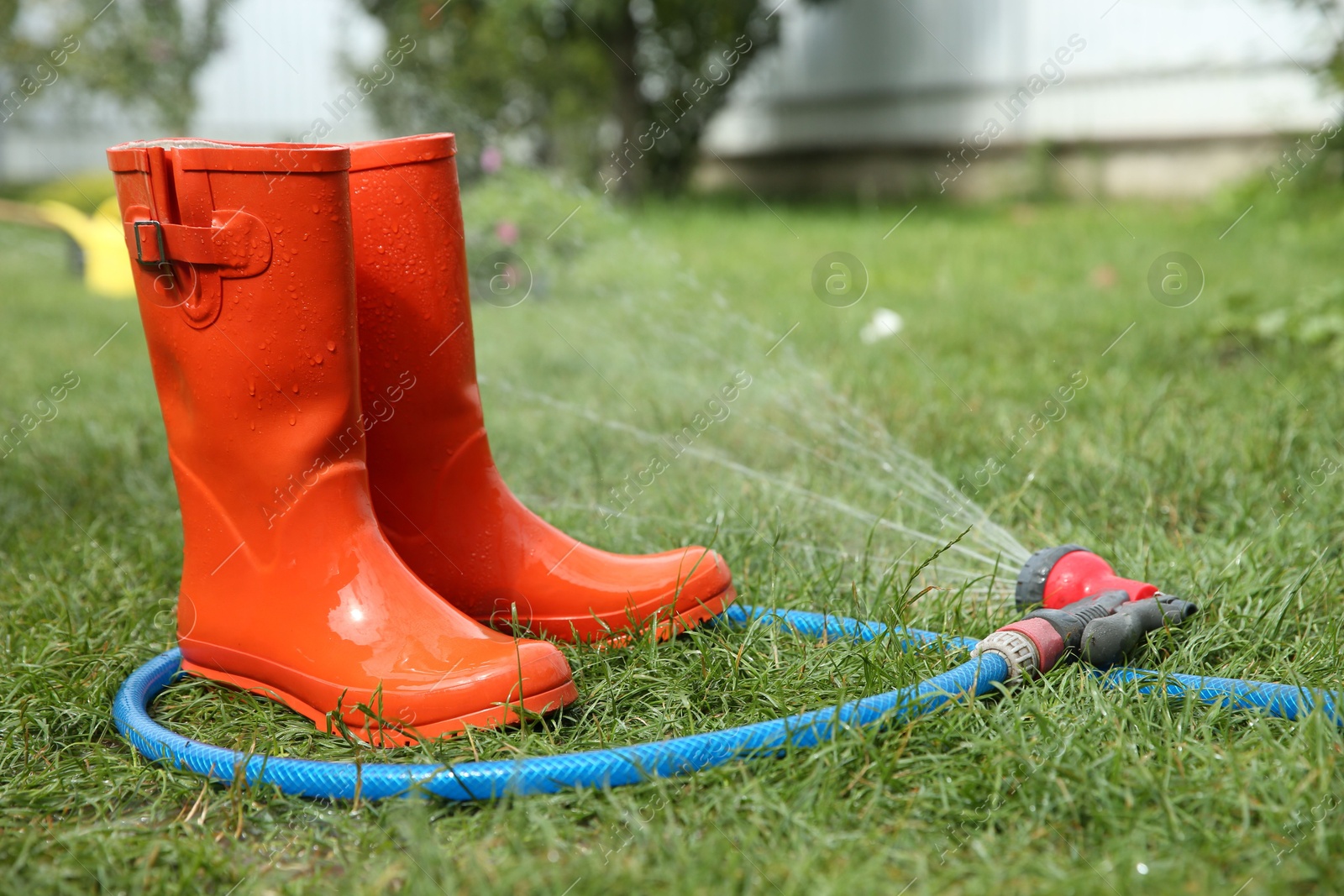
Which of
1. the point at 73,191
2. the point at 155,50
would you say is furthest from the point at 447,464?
the point at 73,191

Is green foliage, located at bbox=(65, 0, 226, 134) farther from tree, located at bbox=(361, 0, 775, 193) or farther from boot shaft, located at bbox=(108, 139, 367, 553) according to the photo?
boot shaft, located at bbox=(108, 139, 367, 553)

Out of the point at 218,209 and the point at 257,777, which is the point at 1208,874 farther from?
the point at 218,209

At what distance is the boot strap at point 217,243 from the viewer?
1216mm

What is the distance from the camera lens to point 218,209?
1.22 metres

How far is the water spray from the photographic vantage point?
112cm

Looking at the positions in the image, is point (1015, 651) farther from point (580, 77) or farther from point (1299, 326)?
point (580, 77)

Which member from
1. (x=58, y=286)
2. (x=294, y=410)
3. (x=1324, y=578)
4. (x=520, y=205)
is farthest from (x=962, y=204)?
(x=294, y=410)

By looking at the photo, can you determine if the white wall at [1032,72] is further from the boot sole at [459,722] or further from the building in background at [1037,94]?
the boot sole at [459,722]

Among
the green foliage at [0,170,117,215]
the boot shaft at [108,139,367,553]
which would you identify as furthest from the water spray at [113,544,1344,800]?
the green foliage at [0,170,117,215]

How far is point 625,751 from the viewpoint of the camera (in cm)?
113

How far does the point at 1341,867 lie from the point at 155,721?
1276 mm

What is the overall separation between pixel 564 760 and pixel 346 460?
0.46m

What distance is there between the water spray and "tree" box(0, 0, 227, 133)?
10.1 metres

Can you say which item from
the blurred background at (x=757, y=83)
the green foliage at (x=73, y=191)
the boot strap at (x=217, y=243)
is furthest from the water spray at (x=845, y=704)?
the green foliage at (x=73, y=191)
